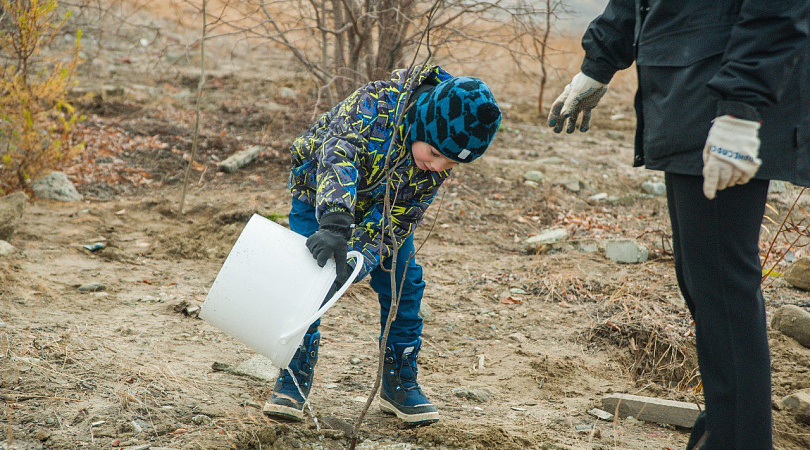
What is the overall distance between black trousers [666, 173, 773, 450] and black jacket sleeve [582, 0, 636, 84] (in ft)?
1.75

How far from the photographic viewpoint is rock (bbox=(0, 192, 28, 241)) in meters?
4.00

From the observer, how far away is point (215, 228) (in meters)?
4.54

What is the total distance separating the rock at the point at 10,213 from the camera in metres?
4.00

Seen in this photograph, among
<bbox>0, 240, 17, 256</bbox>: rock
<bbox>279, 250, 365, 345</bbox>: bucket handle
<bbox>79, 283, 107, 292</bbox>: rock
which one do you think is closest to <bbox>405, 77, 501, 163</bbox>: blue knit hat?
<bbox>279, 250, 365, 345</bbox>: bucket handle

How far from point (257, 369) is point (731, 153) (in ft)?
6.68

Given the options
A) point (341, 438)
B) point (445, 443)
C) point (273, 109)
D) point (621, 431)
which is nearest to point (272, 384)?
point (341, 438)

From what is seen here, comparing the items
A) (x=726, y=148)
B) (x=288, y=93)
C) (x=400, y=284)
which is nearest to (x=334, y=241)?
(x=400, y=284)

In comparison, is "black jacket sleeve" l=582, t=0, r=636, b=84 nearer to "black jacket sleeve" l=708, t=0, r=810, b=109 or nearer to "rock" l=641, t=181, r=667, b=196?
"black jacket sleeve" l=708, t=0, r=810, b=109

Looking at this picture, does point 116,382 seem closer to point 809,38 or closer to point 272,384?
point 272,384

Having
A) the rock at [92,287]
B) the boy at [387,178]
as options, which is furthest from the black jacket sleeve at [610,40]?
the rock at [92,287]

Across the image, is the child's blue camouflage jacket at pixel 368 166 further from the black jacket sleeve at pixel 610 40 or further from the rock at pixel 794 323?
the rock at pixel 794 323

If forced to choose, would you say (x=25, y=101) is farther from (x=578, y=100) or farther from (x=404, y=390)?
(x=578, y=100)

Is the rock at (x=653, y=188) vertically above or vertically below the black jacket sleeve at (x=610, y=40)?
below

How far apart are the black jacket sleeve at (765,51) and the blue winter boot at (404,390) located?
1.46m
